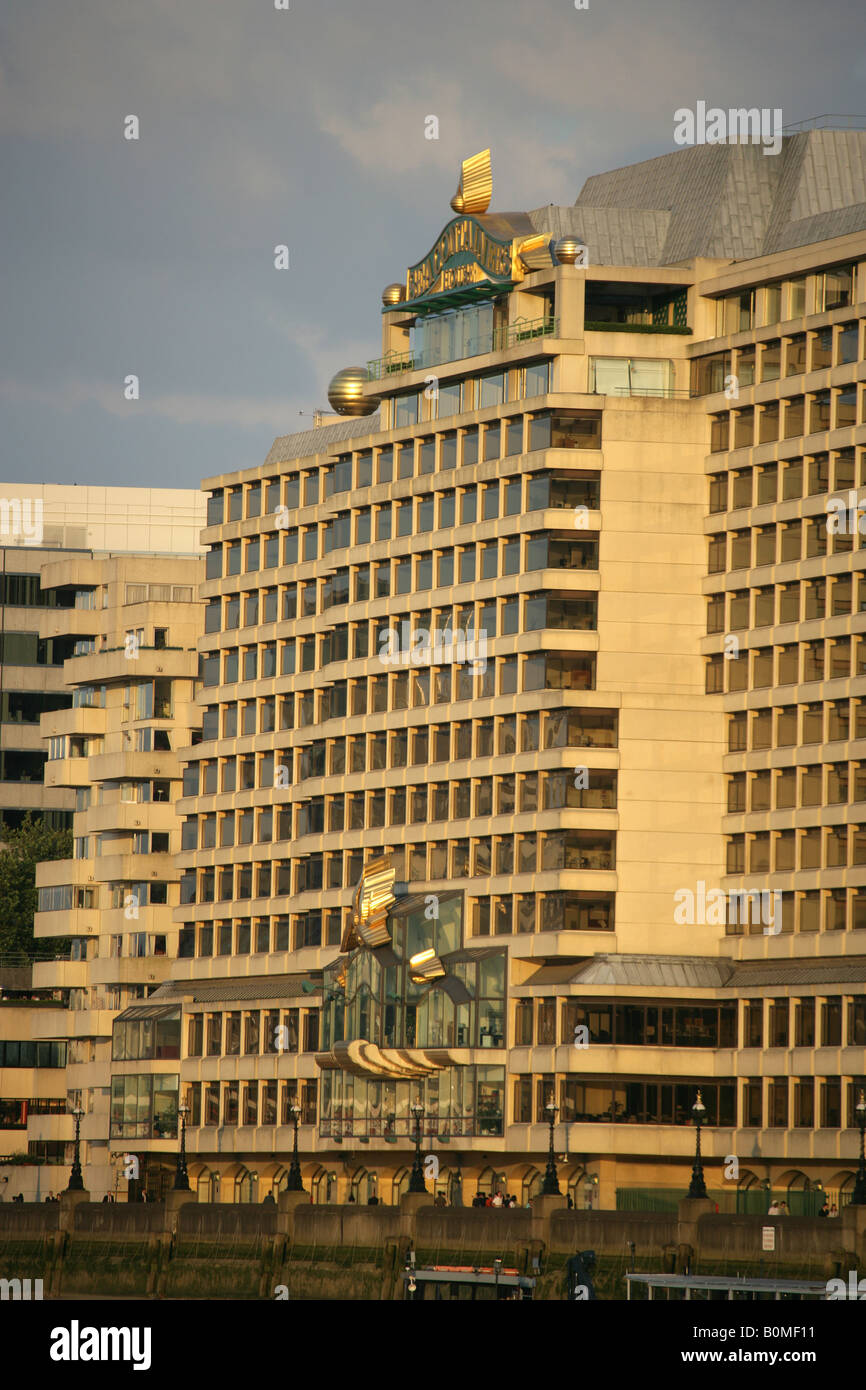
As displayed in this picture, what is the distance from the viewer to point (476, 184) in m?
146

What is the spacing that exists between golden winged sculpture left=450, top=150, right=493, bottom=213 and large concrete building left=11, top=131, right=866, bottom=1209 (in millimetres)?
225

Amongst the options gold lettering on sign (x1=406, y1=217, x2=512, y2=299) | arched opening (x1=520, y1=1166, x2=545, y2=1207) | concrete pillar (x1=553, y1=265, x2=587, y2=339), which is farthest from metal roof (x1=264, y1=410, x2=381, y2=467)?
arched opening (x1=520, y1=1166, x2=545, y2=1207)

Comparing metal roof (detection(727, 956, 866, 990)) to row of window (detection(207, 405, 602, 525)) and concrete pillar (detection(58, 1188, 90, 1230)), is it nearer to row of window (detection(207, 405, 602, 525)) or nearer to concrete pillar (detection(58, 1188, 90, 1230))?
row of window (detection(207, 405, 602, 525))

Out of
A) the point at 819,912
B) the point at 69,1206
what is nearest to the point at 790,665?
the point at 819,912

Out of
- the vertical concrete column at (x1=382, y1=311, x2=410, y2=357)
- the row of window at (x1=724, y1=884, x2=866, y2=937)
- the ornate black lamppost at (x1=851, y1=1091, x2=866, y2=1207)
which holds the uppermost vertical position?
the vertical concrete column at (x1=382, y1=311, x2=410, y2=357)

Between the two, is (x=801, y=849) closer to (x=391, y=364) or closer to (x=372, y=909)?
(x=372, y=909)

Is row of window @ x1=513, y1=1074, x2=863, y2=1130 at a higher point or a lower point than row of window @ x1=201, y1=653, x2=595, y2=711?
lower

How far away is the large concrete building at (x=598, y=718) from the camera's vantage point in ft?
435

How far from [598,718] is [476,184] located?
26.7 meters

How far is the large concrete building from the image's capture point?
435ft

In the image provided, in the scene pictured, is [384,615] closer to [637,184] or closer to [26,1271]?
[637,184]

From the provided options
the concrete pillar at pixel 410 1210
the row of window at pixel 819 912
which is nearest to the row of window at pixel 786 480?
the row of window at pixel 819 912

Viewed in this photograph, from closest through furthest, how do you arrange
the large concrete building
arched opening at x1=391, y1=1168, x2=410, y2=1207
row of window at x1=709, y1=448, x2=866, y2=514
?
1. row of window at x1=709, y1=448, x2=866, y2=514
2. the large concrete building
3. arched opening at x1=391, y1=1168, x2=410, y2=1207
